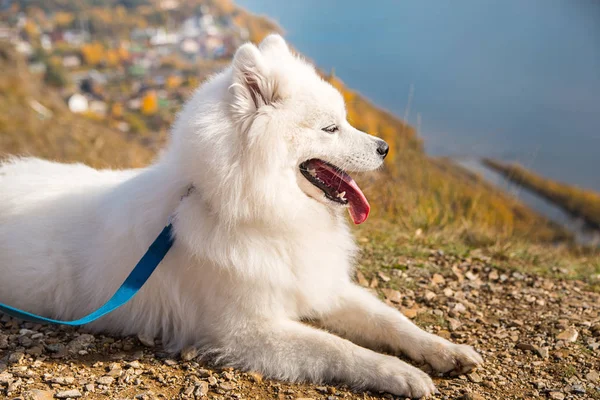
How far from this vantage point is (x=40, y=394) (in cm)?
224

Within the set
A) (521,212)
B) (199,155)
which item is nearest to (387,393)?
(199,155)

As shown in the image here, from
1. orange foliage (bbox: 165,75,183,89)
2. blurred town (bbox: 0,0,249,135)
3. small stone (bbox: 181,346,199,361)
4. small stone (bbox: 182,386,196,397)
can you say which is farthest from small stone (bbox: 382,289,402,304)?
blurred town (bbox: 0,0,249,135)

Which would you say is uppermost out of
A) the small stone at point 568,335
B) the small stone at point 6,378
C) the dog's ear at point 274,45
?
the dog's ear at point 274,45

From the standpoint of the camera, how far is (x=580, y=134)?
17.0 m

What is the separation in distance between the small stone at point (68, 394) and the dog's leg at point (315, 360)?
2.38 ft

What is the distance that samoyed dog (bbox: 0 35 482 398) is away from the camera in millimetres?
2430

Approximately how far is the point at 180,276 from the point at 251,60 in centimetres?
129

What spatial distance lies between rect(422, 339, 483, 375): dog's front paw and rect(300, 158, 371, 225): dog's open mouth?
864 millimetres

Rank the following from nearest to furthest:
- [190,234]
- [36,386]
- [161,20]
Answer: [36,386], [190,234], [161,20]

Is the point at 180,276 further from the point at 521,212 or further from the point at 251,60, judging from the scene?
the point at 521,212

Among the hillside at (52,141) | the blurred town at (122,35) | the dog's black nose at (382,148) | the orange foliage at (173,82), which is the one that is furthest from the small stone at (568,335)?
the blurred town at (122,35)

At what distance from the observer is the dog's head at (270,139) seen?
2.40 meters

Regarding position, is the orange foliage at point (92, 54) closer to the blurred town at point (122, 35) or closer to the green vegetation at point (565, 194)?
the blurred town at point (122, 35)

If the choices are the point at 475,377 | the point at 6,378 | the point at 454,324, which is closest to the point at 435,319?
the point at 454,324
